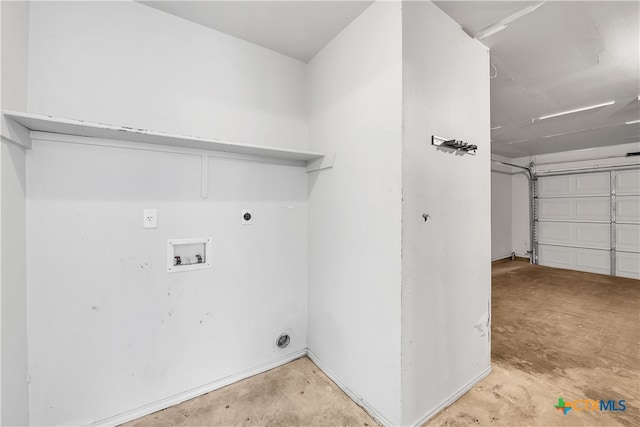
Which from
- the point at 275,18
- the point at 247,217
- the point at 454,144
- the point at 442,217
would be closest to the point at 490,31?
the point at 454,144

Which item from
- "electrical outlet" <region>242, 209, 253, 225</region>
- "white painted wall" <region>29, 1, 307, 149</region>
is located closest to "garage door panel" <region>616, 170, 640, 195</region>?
"white painted wall" <region>29, 1, 307, 149</region>

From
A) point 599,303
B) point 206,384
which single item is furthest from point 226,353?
point 599,303

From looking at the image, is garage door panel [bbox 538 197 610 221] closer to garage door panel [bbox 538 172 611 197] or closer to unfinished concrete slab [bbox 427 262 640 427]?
garage door panel [bbox 538 172 611 197]

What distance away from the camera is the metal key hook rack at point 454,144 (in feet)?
5.32

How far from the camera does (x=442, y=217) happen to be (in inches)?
66.1

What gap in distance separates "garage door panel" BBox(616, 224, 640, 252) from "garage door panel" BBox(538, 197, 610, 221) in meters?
0.29

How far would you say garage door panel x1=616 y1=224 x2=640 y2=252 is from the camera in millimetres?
4922

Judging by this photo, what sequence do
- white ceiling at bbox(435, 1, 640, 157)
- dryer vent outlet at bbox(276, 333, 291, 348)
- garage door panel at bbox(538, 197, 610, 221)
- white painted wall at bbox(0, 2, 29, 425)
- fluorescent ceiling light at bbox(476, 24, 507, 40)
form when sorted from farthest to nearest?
garage door panel at bbox(538, 197, 610, 221), dryer vent outlet at bbox(276, 333, 291, 348), fluorescent ceiling light at bbox(476, 24, 507, 40), white ceiling at bbox(435, 1, 640, 157), white painted wall at bbox(0, 2, 29, 425)

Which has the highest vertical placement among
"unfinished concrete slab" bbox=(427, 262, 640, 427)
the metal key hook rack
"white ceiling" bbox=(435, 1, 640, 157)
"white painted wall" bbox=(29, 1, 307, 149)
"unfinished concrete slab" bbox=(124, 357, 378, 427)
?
"white ceiling" bbox=(435, 1, 640, 157)

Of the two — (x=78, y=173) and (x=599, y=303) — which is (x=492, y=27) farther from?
(x=599, y=303)

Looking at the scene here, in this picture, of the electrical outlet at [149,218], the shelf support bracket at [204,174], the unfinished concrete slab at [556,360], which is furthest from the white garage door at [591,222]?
the electrical outlet at [149,218]

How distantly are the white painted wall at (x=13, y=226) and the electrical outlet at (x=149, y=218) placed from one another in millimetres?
522

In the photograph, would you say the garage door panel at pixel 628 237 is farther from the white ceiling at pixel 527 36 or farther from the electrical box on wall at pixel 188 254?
the electrical box on wall at pixel 188 254

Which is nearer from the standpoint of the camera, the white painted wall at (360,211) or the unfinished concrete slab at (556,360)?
the white painted wall at (360,211)
